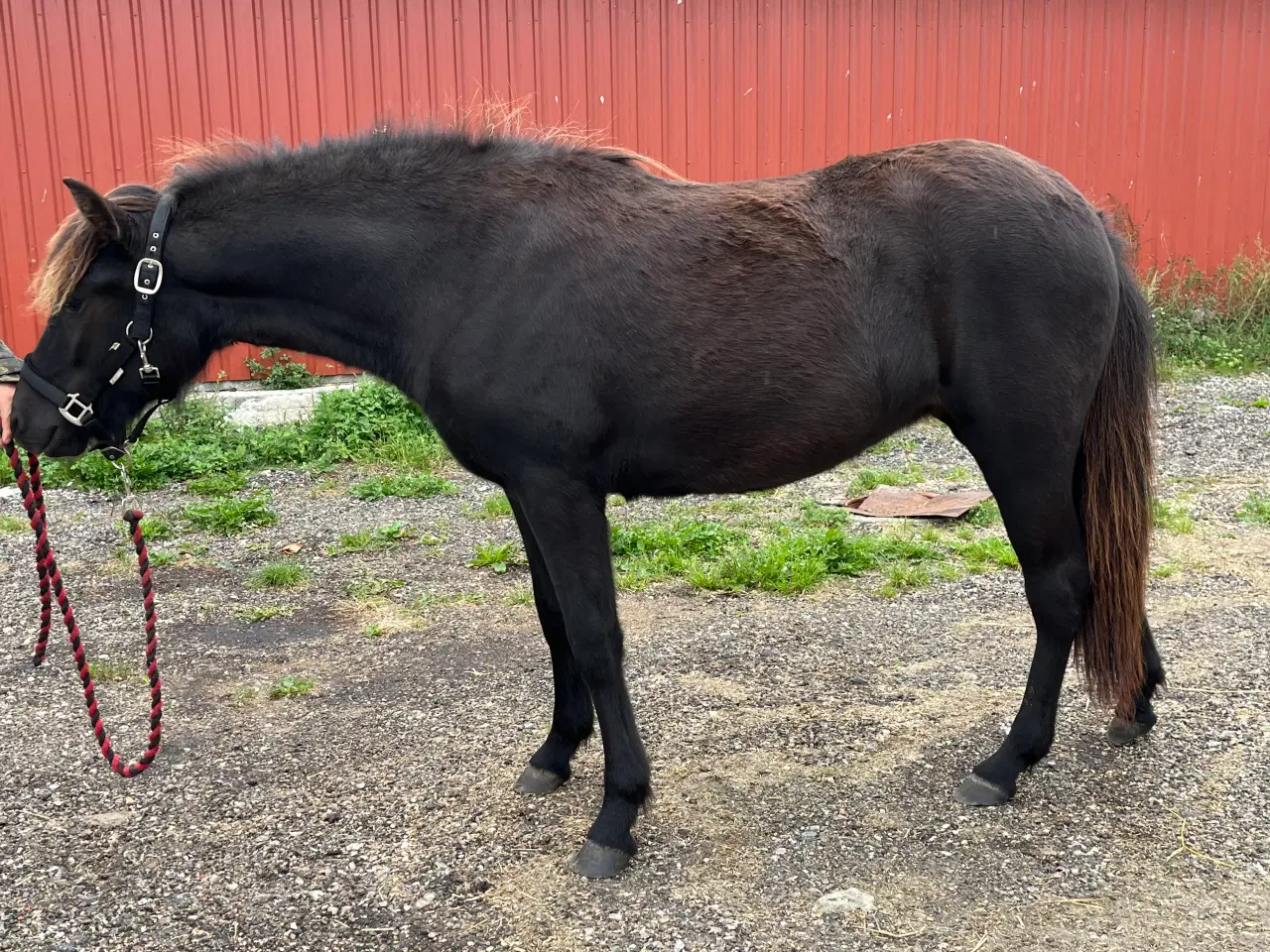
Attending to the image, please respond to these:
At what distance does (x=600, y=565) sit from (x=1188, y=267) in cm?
911

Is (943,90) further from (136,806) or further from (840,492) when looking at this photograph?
(136,806)

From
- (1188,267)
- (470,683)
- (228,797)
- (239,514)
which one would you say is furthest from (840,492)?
(1188,267)

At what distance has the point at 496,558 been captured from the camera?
210 inches

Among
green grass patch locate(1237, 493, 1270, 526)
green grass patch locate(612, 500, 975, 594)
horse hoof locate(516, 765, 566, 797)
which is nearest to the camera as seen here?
horse hoof locate(516, 765, 566, 797)

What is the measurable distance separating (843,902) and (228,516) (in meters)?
4.55

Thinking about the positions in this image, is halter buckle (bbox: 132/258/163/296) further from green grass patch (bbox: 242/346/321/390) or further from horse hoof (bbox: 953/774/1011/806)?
green grass patch (bbox: 242/346/321/390)

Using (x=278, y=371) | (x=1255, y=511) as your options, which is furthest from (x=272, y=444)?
(x=1255, y=511)

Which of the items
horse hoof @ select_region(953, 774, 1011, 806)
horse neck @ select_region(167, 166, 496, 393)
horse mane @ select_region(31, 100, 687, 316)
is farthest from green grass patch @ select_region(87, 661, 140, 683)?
horse hoof @ select_region(953, 774, 1011, 806)

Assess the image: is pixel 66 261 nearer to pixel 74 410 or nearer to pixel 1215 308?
pixel 74 410

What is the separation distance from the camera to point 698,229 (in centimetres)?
296

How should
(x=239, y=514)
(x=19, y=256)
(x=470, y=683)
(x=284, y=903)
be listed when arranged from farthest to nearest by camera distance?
(x=19, y=256), (x=239, y=514), (x=470, y=683), (x=284, y=903)

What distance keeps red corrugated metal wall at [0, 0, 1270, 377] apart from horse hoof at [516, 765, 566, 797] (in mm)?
4122

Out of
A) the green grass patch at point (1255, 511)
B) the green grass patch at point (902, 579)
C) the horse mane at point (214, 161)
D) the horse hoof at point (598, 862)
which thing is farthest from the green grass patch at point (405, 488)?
the green grass patch at point (1255, 511)

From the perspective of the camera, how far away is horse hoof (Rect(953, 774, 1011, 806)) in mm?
3117
